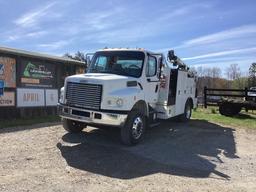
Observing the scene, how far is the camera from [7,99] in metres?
14.9

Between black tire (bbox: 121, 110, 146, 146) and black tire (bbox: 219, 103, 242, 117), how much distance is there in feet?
31.2

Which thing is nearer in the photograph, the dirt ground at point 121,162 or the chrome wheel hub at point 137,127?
the dirt ground at point 121,162

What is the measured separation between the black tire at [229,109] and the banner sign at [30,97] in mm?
9467

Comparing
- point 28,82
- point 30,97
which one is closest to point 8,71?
point 28,82

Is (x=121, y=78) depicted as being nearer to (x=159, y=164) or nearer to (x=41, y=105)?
(x=159, y=164)

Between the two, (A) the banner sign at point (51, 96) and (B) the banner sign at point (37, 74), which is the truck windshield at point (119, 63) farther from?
(A) the banner sign at point (51, 96)

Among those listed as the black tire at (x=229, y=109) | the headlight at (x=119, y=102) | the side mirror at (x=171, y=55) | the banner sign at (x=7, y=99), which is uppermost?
the side mirror at (x=171, y=55)

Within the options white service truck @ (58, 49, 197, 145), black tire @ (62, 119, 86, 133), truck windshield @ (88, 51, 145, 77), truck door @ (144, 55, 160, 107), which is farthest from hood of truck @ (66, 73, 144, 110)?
black tire @ (62, 119, 86, 133)

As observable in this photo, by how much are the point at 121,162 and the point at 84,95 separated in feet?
7.39

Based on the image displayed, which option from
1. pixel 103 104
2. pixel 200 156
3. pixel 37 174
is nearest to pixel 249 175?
pixel 200 156

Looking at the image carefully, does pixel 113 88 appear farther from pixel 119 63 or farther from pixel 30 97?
pixel 30 97

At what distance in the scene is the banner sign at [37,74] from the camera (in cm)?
1589

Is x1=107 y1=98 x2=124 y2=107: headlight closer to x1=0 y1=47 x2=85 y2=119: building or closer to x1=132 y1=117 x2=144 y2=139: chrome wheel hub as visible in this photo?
x1=132 y1=117 x2=144 y2=139: chrome wheel hub

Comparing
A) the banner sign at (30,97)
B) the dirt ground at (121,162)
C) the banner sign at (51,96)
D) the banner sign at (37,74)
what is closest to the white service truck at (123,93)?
the dirt ground at (121,162)
